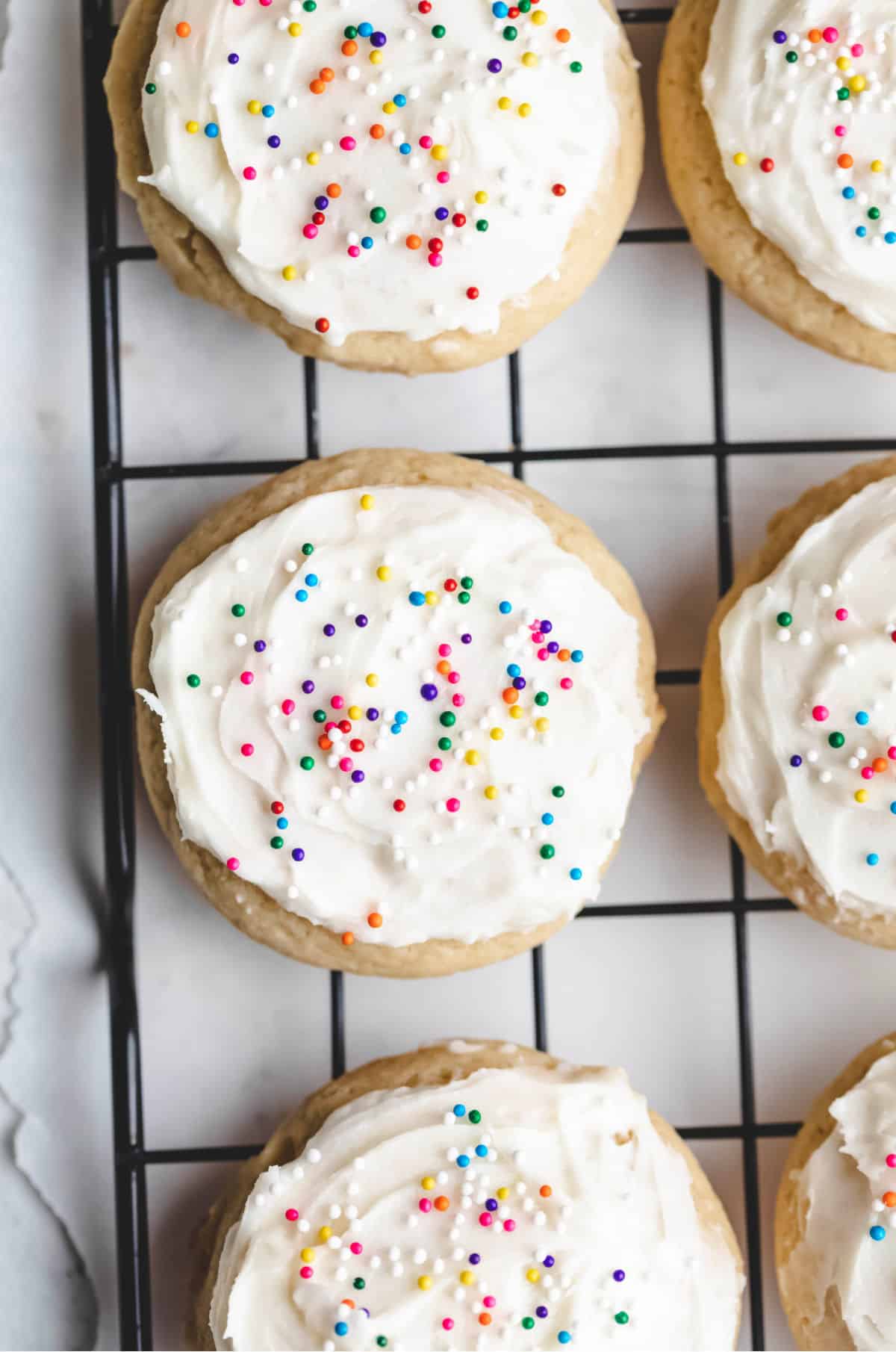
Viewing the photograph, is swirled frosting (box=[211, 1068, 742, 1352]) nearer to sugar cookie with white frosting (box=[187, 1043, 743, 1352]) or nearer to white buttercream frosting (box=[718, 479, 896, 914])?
sugar cookie with white frosting (box=[187, 1043, 743, 1352])

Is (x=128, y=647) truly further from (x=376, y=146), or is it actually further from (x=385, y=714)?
(x=376, y=146)

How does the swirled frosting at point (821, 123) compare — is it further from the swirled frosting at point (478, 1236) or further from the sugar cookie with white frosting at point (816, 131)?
the swirled frosting at point (478, 1236)

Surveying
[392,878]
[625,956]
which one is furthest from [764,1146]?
[392,878]

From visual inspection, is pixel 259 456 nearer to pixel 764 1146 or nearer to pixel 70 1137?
pixel 70 1137

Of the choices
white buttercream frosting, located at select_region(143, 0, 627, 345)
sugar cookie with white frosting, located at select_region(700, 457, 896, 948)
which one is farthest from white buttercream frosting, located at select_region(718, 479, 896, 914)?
white buttercream frosting, located at select_region(143, 0, 627, 345)

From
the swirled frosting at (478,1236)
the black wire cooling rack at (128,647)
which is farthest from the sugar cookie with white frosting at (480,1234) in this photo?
the black wire cooling rack at (128,647)

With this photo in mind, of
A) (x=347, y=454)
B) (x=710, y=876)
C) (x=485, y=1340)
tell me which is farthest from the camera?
(x=710, y=876)
